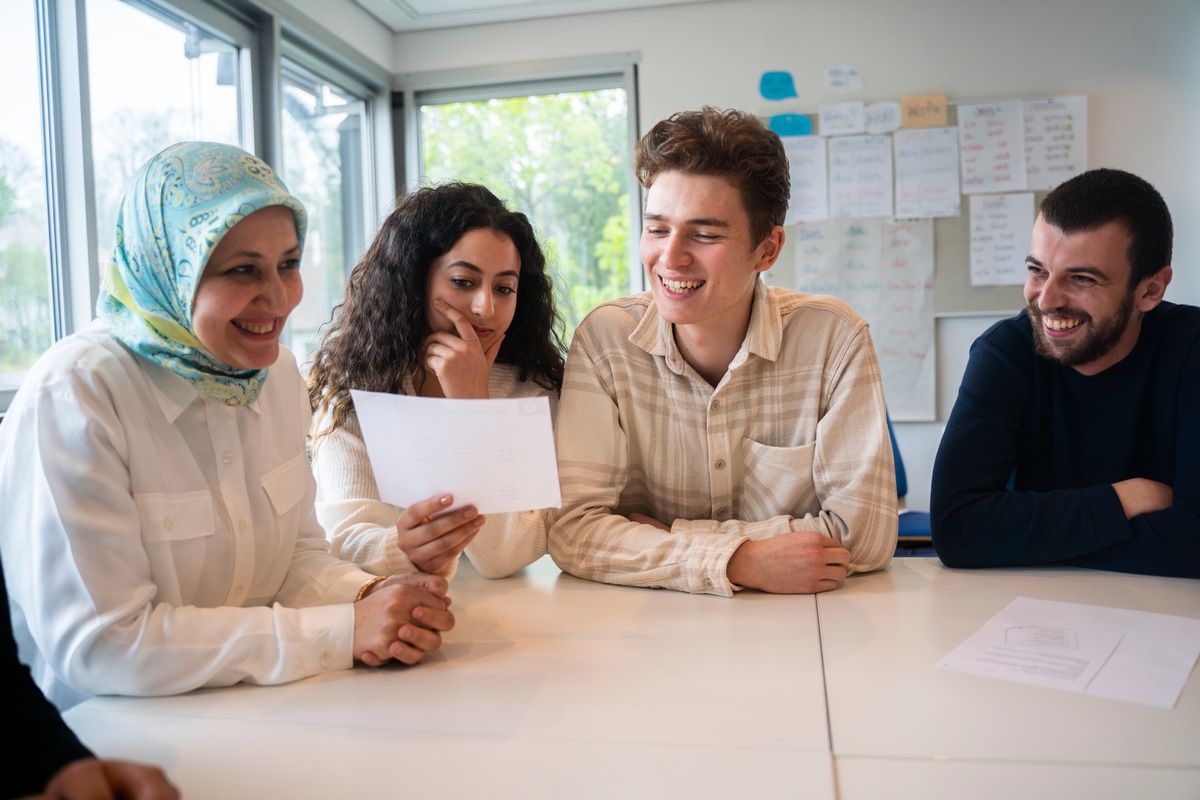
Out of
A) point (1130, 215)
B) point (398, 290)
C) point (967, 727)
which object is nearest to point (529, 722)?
point (967, 727)

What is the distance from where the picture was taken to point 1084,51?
3.83 metres

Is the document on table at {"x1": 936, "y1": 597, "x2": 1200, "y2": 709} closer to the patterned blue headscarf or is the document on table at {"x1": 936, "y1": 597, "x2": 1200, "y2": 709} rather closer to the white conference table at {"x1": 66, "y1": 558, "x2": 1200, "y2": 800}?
the white conference table at {"x1": 66, "y1": 558, "x2": 1200, "y2": 800}

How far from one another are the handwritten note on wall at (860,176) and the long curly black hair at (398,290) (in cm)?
243

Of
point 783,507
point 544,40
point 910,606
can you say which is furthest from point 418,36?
point 910,606

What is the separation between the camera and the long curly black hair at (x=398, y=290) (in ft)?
6.06

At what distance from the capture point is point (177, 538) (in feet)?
3.89

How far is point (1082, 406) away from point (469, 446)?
A: 1283 millimetres

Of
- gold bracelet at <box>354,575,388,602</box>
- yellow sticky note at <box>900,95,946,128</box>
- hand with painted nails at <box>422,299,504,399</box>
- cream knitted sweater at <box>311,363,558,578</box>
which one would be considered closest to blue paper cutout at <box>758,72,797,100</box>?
yellow sticky note at <box>900,95,946,128</box>

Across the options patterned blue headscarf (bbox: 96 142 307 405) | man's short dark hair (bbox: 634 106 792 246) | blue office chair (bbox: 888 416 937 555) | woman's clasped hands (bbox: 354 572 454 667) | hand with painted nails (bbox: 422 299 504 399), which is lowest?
blue office chair (bbox: 888 416 937 555)

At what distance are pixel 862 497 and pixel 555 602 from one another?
576 mm

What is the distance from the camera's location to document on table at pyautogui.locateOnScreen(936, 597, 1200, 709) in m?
1.12

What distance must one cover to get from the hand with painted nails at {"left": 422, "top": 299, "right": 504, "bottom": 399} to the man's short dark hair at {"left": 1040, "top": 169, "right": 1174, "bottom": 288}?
3.76 ft

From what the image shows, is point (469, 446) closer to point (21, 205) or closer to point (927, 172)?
point (21, 205)

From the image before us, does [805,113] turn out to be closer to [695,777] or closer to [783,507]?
[783,507]
